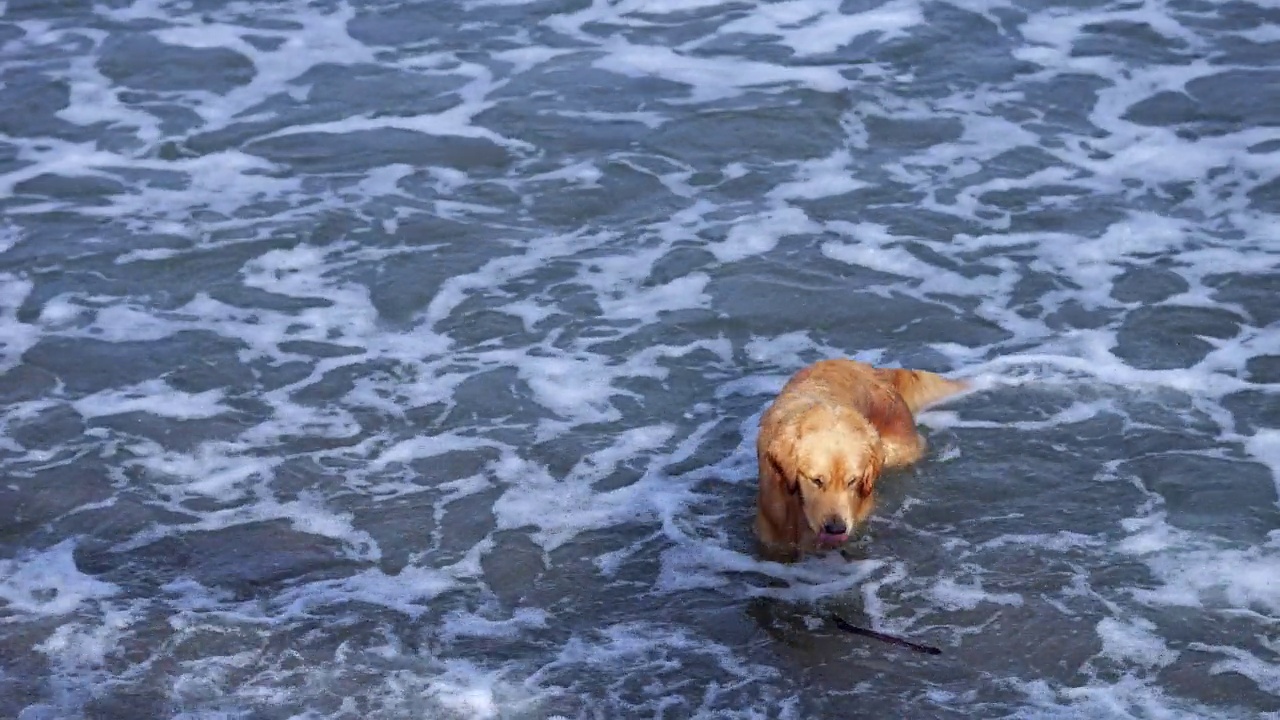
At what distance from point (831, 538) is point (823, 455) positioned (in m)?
0.32

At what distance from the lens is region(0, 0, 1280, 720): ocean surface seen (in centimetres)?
576

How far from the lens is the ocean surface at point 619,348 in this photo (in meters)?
5.76

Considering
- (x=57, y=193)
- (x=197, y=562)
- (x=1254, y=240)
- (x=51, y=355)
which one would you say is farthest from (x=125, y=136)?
(x=1254, y=240)

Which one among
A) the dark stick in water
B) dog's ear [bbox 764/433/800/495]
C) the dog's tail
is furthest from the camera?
the dog's tail

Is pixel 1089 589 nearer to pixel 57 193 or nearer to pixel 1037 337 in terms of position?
pixel 1037 337

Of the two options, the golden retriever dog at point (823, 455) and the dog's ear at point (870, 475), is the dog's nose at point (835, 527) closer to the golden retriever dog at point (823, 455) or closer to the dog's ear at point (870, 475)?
the golden retriever dog at point (823, 455)

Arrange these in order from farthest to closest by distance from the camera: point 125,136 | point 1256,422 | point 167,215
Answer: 1. point 125,136
2. point 167,215
3. point 1256,422

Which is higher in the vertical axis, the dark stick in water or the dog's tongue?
the dog's tongue

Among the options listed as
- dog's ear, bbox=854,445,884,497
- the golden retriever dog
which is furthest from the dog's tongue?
dog's ear, bbox=854,445,884,497

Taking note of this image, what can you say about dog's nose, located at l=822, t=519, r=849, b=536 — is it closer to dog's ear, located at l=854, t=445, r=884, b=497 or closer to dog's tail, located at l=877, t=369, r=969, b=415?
dog's ear, located at l=854, t=445, r=884, b=497

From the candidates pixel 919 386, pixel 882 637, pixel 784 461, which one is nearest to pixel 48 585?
pixel 784 461

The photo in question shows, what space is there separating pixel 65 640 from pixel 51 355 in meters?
2.67

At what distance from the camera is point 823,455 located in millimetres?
6082

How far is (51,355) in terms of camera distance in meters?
8.10
